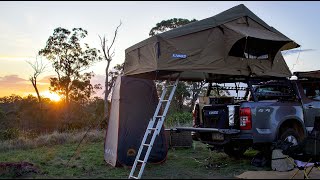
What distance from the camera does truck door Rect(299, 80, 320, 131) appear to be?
876 centimetres

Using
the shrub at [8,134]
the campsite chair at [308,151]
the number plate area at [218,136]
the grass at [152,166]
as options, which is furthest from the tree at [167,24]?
the campsite chair at [308,151]

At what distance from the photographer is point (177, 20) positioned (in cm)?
3189

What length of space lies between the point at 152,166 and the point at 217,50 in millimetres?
3110

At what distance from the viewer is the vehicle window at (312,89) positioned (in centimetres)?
904

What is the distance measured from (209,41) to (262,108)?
1755mm

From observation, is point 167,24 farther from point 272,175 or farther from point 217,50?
point 272,175

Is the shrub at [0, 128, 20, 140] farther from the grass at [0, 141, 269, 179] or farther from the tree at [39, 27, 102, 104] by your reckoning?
the tree at [39, 27, 102, 104]

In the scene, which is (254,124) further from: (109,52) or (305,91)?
(109,52)

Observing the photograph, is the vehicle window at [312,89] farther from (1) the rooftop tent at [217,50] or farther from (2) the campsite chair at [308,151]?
(2) the campsite chair at [308,151]

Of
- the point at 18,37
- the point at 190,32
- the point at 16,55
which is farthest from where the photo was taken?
the point at 16,55

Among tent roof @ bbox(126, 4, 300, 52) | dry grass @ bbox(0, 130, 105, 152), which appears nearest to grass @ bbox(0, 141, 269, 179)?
dry grass @ bbox(0, 130, 105, 152)

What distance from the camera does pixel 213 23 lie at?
8.12m

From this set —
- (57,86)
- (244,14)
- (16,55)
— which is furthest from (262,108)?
(57,86)

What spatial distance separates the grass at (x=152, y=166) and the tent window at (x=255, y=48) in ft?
8.16
